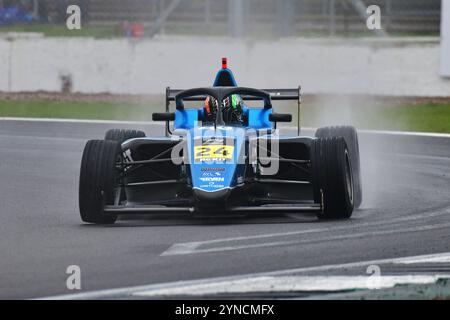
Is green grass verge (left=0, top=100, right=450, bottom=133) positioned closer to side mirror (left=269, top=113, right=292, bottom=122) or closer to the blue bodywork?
side mirror (left=269, top=113, right=292, bottom=122)

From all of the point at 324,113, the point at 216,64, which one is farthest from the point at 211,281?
the point at 216,64

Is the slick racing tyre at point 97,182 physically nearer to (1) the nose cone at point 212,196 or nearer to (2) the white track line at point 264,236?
Result: (1) the nose cone at point 212,196

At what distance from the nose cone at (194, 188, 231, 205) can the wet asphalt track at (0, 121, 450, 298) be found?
21 centimetres

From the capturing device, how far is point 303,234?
10000 mm

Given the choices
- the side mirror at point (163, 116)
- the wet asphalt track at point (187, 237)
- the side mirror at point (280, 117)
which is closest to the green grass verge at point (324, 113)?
the wet asphalt track at point (187, 237)

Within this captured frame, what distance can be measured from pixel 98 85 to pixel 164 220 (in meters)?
13.6

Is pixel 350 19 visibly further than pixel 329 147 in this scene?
Yes

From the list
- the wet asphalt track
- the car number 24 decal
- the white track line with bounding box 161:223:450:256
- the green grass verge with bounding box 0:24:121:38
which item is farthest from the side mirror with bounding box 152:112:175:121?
the green grass verge with bounding box 0:24:121:38

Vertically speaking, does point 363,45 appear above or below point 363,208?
above

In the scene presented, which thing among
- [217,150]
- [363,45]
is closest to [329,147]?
[217,150]

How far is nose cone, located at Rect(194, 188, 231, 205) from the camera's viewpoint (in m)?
10.6

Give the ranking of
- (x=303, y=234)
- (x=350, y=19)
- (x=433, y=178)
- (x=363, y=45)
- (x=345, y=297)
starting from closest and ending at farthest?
(x=345, y=297), (x=303, y=234), (x=433, y=178), (x=363, y=45), (x=350, y=19)

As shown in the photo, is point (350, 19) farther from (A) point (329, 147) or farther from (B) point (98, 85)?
(A) point (329, 147)

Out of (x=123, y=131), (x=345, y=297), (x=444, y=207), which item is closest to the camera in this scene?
(x=345, y=297)
